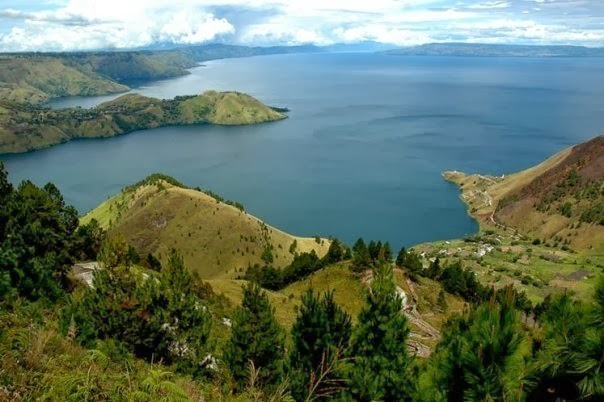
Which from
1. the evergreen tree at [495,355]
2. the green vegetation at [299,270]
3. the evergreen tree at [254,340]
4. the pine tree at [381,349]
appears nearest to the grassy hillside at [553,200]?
the green vegetation at [299,270]

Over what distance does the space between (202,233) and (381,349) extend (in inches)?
4158

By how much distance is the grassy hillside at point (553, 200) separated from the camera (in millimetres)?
126000

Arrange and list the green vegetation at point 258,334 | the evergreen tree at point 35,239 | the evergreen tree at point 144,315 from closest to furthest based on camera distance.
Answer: the green vegetation at point 258,334 → the evergreen tree at point 144,315 → the evergreen tree at point 35,239

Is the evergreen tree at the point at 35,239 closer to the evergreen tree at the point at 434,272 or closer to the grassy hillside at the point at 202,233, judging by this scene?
the evergreen tree at the point at 434,272

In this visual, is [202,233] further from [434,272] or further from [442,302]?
[442,302]

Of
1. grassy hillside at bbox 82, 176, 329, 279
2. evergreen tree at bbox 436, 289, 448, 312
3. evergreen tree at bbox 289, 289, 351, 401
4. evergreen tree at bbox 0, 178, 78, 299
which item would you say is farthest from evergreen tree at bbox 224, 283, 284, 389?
grassy hillside at bbox 82, 176, 329, 279

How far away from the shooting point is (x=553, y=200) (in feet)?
470

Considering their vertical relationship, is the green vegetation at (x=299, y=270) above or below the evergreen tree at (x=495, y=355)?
below

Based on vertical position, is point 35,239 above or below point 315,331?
below

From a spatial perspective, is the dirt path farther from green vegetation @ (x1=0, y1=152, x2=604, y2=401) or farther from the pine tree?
the pine tree

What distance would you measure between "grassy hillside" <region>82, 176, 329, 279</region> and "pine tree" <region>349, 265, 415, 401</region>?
88.1m

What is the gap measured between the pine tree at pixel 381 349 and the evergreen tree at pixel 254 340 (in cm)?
674

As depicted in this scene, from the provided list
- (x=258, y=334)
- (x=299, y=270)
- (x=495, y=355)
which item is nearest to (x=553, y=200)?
(x=299, y=270)

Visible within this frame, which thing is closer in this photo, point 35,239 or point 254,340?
point 254,340
